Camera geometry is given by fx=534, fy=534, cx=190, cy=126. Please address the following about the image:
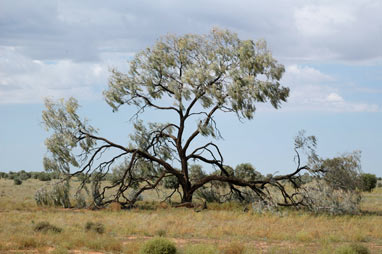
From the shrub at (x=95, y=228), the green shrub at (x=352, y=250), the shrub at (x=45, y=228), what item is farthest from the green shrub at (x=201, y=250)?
the shrub at (x=45, y=228)

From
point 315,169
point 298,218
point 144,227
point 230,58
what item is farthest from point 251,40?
point 144,227

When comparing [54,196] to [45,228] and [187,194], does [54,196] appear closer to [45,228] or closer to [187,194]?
[187,194]

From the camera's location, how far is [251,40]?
27406 mm

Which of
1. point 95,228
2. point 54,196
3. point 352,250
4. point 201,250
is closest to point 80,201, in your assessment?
point 54,196

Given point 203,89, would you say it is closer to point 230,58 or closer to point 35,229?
point 230,58

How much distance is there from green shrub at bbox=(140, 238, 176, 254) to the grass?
1.50 feet

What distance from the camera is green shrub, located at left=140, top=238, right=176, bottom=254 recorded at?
1341cm

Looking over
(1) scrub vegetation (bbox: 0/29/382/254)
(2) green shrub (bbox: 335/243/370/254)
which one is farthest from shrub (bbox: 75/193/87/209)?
(2) green shrub (bbox: 335/243/370/254)

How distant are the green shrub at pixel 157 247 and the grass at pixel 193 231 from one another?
456mm

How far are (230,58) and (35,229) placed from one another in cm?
1379

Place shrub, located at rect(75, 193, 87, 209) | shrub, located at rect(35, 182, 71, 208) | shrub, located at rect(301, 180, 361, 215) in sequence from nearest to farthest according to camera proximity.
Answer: shrub, located at rect(301, 180, 361, 215), shrub, located at rect(75, 193, 87, 209), shrub, located at rect(35, 182, 71, 208)

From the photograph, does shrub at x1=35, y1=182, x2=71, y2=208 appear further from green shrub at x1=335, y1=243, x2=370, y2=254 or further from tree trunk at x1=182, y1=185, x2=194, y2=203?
green shrub at x1=335, y1=243, x2=370, y2=254

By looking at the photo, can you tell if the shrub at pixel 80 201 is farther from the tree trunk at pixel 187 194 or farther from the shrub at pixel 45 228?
the shrub at pixel 45 228

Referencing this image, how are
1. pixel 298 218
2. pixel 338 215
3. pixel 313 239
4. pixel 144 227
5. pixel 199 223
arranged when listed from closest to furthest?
1. pixel 313 239
2. pixel 144 227
3. pixel 199 223
4. pixel 298 218
5. pixel 338 215
